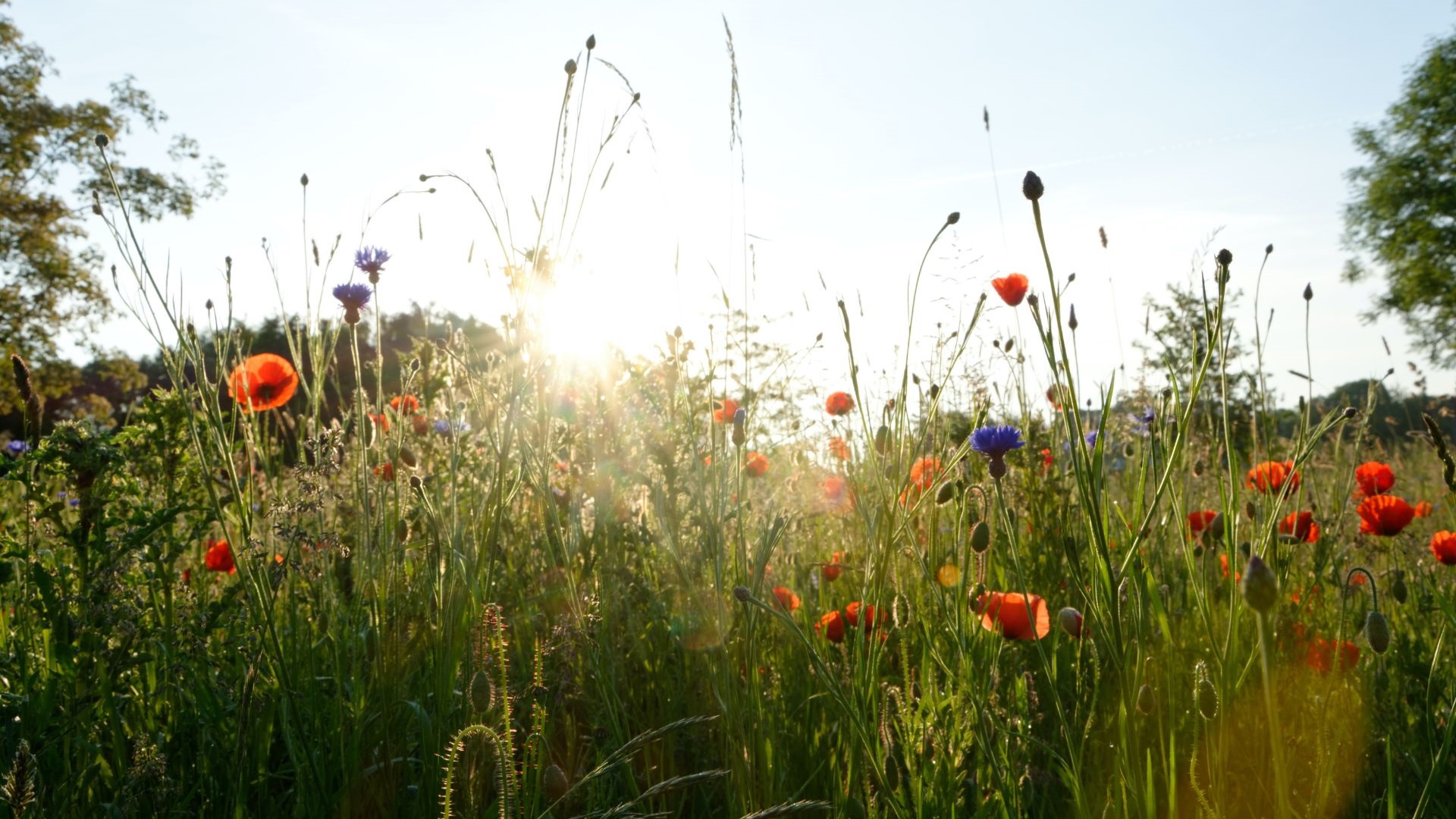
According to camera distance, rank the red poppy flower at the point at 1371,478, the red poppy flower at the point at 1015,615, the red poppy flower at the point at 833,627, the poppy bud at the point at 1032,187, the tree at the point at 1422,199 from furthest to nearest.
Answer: the tree at the point at 1422,199 → the red poppy flower at the point at 1371,478 → the red poppy flower at the point at 833,627 → the red poppy flower at the point at 1015,615 → the poppy bud at the point at 1032,187

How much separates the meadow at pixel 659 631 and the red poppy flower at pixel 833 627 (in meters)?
0.01

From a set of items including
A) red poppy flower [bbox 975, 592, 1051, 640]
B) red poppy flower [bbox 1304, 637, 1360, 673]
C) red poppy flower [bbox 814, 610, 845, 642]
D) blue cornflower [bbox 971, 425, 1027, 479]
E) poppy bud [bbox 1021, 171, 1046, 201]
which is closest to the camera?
poppy bud [bbox 1021, 171, 1046, 201]

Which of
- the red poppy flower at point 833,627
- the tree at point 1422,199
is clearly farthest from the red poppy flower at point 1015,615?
the tree at point 1422,199

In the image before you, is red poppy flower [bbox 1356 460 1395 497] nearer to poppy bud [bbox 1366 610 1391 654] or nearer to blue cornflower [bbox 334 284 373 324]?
poppy bud [bbox 1366 610 1391 654]

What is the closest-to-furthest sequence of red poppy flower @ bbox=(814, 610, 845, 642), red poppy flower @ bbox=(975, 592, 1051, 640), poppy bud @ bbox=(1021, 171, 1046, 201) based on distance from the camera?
1. poppy bud @ bbox=(1021, 171, 1046, 201)
2. red poppy flower @ bbox=(975, 592, 1051, 640)
3. red poppy flower @ bbox=(814, 610, 845, 642)

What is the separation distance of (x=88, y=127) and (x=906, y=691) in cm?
2158

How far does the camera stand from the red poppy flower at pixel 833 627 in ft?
5.70

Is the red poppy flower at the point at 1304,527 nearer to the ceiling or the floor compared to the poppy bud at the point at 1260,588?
nearer to the floor

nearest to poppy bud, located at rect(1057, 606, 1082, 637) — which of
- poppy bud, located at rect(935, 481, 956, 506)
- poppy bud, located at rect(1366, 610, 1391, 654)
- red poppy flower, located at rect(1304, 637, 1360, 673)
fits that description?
poppy bud, located at rect(1366, 610, 1391, 654)

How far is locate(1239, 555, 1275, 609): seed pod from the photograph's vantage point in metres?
0.50

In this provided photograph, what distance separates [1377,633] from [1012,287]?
137 cm

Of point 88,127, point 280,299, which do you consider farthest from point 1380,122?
point 280,299

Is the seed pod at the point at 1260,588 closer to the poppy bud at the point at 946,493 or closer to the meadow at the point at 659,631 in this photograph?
the meadow at the point at 659,631

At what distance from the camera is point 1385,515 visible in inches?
91.0
